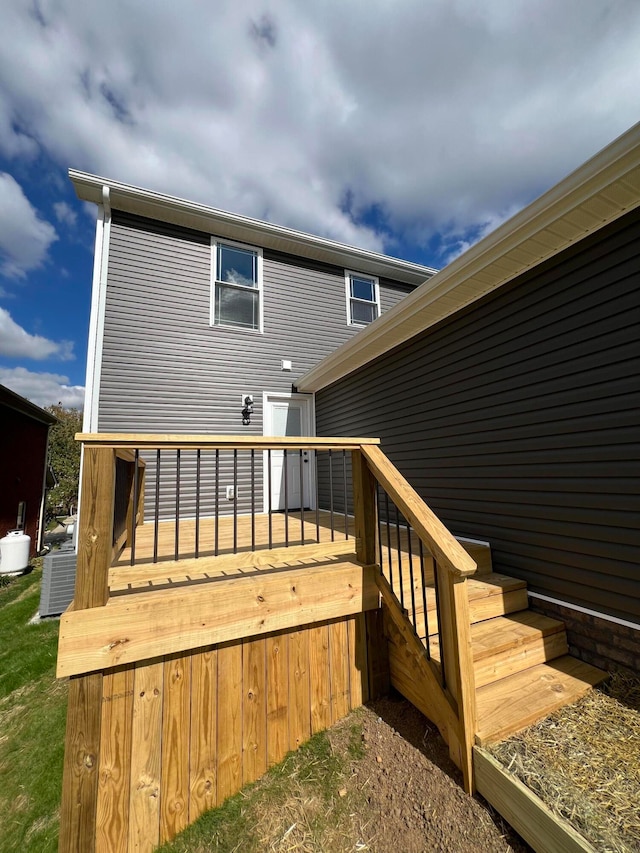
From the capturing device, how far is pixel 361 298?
310 inches

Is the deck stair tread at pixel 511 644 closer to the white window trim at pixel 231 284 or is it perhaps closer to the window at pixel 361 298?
the white window trim at pixel 231 284

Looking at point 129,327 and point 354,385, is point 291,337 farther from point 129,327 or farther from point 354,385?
point 129,327

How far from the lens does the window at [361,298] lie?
7711 mm

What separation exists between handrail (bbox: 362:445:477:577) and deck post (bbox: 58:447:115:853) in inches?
61.4

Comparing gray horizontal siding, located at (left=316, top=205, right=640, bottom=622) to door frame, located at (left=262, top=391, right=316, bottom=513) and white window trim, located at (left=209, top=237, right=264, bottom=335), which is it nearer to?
door frame, located at (left=262, top=391, right=316, bottom=513)

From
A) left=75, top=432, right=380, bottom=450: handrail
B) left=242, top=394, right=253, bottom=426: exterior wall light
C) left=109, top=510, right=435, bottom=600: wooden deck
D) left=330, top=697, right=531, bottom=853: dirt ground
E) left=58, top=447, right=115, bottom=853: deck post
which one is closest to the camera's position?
left=330, top=697, right=531, bottom=853: dirt ground

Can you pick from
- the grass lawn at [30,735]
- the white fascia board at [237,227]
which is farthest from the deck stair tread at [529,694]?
the white fascia board at [237,227]

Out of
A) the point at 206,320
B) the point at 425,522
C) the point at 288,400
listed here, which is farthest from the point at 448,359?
the point at 206,320

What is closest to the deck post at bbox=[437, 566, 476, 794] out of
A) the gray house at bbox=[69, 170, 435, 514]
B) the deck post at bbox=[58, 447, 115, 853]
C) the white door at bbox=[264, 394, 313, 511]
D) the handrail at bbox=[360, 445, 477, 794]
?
the handrail at bbox=[360, 445, 477, 794]

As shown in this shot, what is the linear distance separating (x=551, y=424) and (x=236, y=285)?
570 cm

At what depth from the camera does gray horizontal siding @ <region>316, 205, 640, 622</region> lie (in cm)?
239

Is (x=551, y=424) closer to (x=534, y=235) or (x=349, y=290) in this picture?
(x=534, y=235)

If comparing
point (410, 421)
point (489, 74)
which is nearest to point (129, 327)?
point (410, 421)

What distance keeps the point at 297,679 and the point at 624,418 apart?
274 centimetres
